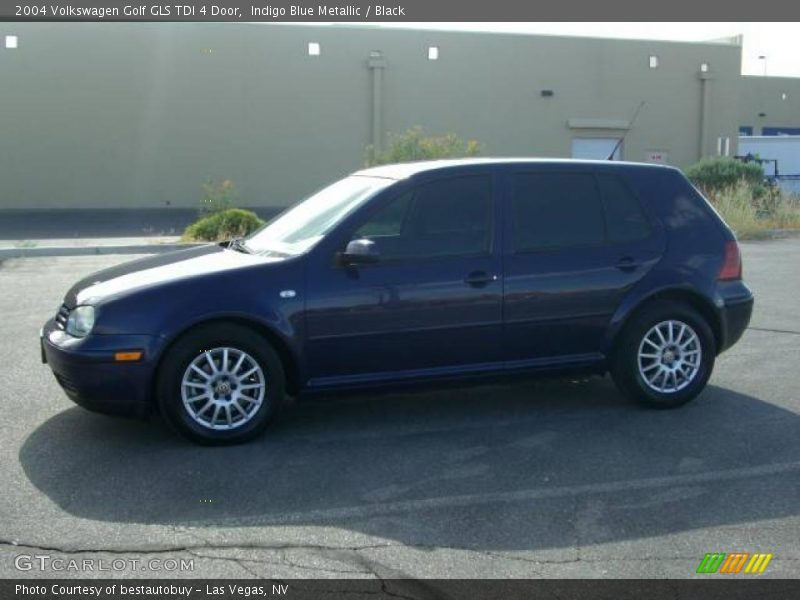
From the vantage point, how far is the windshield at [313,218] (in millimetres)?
6199

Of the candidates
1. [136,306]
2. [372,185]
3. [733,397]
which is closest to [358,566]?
[136,306]

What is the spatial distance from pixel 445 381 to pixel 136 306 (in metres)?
2.01

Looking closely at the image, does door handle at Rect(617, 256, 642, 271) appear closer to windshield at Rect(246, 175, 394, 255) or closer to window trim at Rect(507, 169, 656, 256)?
window trim at Rect(507, 169, 656, 256)

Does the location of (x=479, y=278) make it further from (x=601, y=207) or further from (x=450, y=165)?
(x=601, y=207)

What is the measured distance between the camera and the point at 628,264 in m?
6.54

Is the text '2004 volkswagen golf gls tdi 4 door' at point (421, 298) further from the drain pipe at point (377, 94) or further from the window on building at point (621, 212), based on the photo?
Result: the drain pipe at point (377, 94)

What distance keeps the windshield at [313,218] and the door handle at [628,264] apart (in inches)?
65.9

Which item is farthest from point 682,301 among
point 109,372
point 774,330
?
point 109,372

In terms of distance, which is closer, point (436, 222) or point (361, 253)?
point (361, 253)

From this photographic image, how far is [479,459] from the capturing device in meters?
5.61

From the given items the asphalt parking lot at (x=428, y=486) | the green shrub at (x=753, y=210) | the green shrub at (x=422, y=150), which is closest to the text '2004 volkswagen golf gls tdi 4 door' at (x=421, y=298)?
the asphalt parking lot at (x=428, y=486)

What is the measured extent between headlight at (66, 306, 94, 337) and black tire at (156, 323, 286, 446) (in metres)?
0.50

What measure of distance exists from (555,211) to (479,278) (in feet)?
2.61

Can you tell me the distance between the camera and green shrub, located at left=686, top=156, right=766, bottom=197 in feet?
76.5
